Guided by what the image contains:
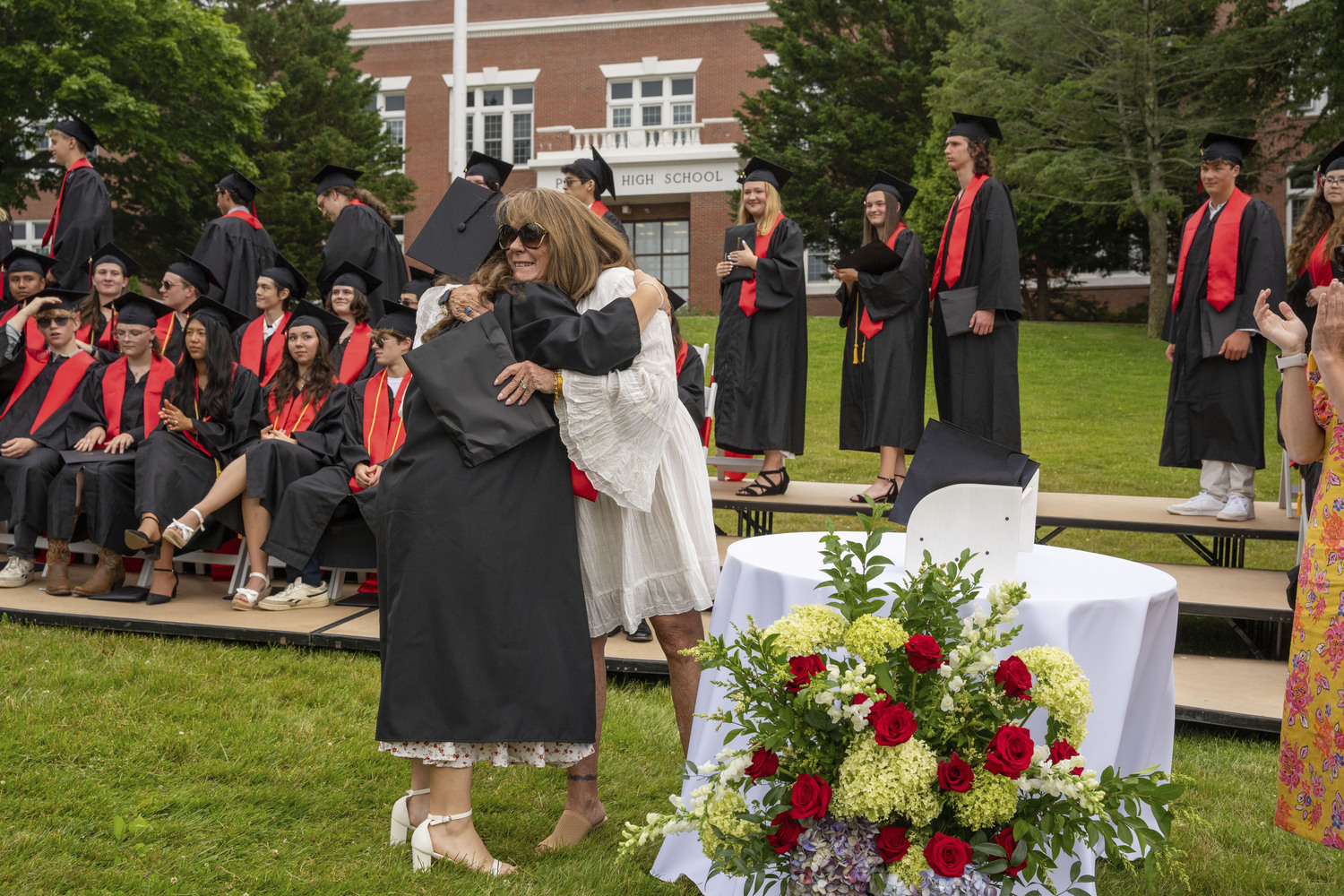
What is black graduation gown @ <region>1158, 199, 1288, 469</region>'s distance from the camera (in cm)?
594

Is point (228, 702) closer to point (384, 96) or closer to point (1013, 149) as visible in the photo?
point (1013, 149)

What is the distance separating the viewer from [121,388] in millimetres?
6375

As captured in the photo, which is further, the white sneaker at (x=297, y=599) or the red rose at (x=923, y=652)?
the white sneaker at (x=297, y=599)

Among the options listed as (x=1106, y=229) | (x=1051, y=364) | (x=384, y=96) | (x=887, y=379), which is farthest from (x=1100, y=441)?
(x=384, y=96)

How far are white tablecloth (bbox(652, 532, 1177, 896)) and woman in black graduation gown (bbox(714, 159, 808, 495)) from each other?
3472mm

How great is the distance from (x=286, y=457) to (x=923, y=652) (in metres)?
4.58

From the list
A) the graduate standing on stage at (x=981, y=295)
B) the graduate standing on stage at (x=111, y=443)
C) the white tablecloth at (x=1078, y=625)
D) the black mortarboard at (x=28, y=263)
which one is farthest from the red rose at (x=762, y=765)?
the black mortarboard at (x=28, y=263)

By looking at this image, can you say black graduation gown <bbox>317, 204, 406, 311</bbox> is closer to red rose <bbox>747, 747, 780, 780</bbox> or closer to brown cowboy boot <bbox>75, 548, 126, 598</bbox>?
brown cowboy boot <bbox>75, 548, 126, 598</bbox>

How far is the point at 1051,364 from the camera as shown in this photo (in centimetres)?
1611

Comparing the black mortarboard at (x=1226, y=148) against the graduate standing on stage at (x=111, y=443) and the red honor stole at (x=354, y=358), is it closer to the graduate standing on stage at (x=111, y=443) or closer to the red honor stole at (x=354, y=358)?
the red honor stole at (x=354, y=358)

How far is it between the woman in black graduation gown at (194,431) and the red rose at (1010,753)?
5.05 metres

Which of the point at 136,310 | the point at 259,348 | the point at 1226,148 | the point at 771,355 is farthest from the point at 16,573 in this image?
the point at 1226,148

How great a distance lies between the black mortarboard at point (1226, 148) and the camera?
6008 mm

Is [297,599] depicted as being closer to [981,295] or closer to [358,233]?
[358,233]
